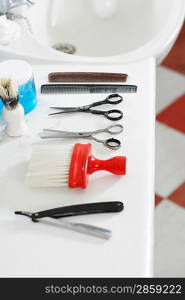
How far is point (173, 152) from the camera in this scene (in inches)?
66.9

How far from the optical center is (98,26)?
1415mm

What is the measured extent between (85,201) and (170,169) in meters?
0.89

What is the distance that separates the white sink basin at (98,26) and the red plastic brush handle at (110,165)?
373 millimetres

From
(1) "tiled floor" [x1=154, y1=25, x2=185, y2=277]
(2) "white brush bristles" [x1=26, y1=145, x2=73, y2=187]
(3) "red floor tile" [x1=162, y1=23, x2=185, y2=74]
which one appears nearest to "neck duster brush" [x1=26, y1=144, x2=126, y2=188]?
(2) "white brush bristles" [x1=26, y1=145, x2=73, y2=187]

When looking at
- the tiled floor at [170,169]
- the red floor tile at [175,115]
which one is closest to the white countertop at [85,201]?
the tiled floor at [170,169]

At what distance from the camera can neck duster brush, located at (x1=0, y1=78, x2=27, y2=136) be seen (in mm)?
868

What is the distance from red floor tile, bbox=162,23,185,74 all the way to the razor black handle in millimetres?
1421

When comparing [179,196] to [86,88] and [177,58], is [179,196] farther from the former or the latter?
[177,58]

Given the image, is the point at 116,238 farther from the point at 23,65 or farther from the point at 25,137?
the point at 23,65

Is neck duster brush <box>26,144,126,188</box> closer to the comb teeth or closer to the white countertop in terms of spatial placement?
the white countertop

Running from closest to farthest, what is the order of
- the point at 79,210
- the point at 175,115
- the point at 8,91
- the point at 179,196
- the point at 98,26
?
the point at 79,210 → the point at 8,91 → the point at 98,26 → the point at 179,196 → the point at 175,115

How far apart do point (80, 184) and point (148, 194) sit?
0.39 ft

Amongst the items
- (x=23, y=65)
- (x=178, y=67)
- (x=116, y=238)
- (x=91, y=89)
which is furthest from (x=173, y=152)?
(x=116, y=238)

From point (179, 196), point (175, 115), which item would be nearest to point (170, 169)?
point (179, 196)
